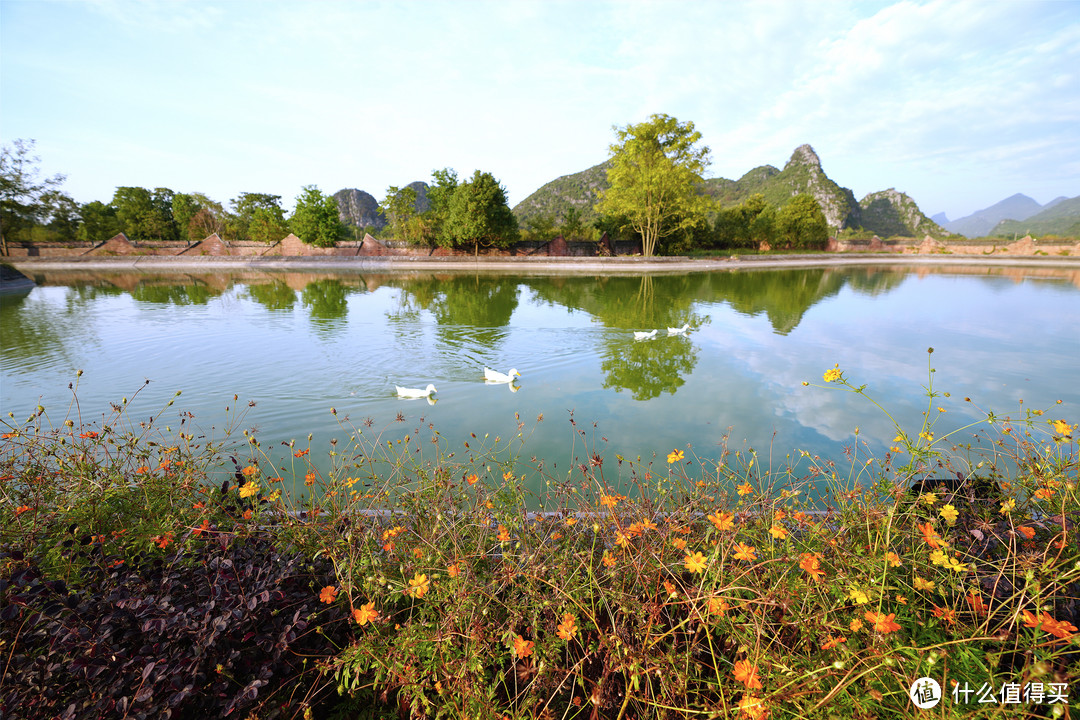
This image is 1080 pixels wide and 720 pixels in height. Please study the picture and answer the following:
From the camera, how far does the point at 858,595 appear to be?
1242mm

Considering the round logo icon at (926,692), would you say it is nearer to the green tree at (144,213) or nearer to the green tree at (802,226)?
the green tree at (802,226)

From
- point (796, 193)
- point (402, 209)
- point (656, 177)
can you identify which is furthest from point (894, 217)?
point (402, 209)

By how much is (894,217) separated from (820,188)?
2381 cm

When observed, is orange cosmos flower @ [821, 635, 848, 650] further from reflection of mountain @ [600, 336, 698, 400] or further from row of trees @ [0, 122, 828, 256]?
row of trees @ [0, 122, 828, 256]

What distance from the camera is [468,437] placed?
4715 millimetres

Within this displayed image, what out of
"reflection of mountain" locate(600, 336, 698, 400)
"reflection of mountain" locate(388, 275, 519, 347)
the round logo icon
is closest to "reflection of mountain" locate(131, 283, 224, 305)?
"reflection of mountain" locate(388, 275, 519, 347)

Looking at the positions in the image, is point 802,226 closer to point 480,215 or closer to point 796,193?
point 480,215

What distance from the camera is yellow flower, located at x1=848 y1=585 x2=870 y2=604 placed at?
1.22 meters

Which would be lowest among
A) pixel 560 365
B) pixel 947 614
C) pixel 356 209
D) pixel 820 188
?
pixel 560 365

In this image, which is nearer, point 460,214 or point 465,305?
point 465,305

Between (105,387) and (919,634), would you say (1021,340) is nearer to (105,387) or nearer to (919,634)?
(919,634)

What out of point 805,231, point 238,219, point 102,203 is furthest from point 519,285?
point 102,203

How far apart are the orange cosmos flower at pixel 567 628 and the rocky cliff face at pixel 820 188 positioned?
9521cm

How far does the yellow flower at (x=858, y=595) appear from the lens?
1.22 m
